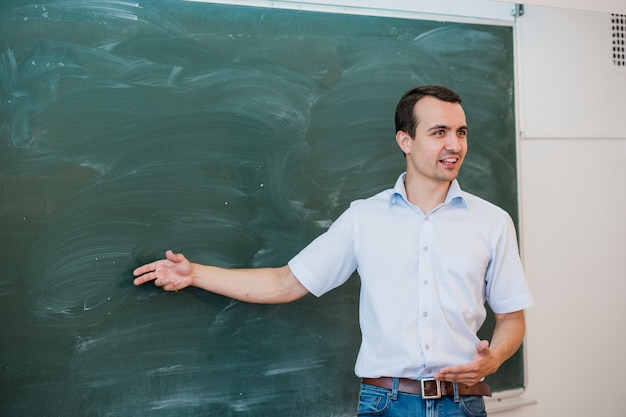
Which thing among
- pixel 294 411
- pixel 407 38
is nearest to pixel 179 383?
pixel 294 411

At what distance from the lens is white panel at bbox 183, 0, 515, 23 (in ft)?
8.93

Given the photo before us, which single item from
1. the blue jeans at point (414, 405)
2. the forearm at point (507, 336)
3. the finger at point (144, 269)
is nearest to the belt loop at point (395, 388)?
the blue jeans at point (414, 405)

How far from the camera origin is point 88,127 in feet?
7.81

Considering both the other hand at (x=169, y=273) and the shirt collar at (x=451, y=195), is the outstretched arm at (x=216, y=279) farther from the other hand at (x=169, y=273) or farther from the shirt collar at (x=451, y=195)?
the shirt collar at (x=451, y=195)

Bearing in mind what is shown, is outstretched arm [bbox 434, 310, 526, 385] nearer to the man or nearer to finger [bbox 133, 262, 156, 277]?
the man

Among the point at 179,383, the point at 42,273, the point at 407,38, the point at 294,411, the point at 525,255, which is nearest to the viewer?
the point at 42,273

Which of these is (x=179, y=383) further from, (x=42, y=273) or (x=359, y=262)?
(x=359, y=262)

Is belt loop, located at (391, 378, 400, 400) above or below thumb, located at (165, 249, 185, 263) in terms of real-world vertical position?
below

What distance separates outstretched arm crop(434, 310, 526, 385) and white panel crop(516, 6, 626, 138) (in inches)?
46.0

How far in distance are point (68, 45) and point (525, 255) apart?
2.23m

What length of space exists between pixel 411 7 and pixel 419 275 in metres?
1.26

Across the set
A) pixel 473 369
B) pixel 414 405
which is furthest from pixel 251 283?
pixel 473 369

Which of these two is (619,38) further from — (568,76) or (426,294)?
(426,294)

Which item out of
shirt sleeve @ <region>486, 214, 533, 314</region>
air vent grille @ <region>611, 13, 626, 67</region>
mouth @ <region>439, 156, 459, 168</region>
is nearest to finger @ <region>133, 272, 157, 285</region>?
mouth @ <region>439, 156, 459, 168</region>
